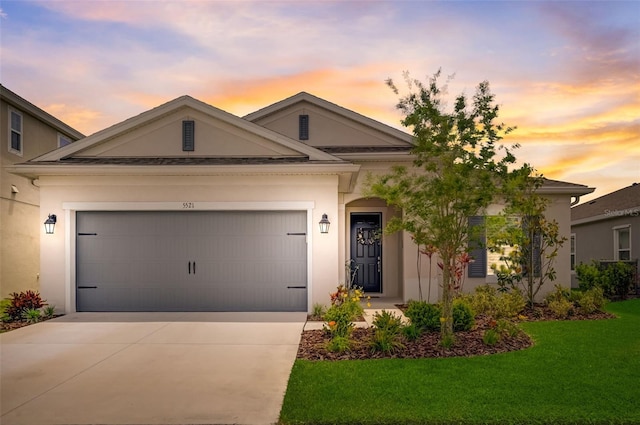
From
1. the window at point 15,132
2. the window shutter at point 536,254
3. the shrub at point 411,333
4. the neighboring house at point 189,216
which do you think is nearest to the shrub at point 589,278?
the window shutter at point 536,254

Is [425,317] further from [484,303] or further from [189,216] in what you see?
[189,216]

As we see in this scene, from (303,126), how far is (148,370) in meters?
9.64

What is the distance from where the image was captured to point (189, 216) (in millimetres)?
11727

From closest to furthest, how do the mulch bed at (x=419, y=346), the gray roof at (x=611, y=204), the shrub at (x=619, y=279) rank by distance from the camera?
the mulch bed at (x=419, y=346) < the shrub at (x=619, y=279) < the gray roof at (x=611, y=204)

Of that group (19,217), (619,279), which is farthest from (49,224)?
(619,279)

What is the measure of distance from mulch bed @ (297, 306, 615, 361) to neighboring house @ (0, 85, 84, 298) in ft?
32.8

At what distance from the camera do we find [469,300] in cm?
1197

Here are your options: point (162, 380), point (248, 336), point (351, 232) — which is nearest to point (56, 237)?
point (248, 336)

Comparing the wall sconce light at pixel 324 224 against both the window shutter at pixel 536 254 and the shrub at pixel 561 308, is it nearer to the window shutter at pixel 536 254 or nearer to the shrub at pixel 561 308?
the shrub at pixel 561 308

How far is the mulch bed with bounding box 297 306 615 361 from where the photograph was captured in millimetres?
7523

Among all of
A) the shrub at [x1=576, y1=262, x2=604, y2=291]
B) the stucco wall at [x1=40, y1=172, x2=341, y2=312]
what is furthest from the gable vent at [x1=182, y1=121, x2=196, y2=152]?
the shrub at [x1=576, y1=262, x2=604, y2=291]

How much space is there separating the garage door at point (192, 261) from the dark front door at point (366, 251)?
4.29m

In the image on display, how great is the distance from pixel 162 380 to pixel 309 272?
5.37 m

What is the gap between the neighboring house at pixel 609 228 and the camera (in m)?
17.7
